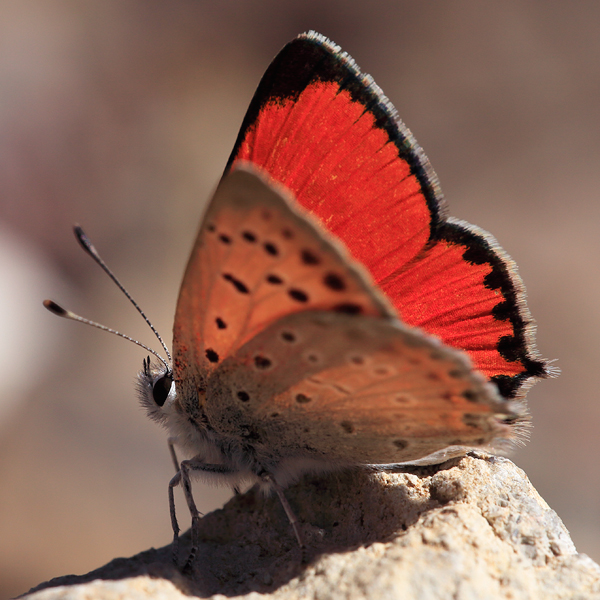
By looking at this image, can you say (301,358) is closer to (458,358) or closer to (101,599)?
(458,358)

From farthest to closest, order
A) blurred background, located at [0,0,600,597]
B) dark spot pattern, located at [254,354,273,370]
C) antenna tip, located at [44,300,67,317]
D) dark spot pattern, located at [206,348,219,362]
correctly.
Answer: blurred background, located at [0,0,600,597], antenna tip, located at [44,300,67,317], dark spot pattern, located at [206,348,219,362], dark spot pattern, located at [254,354,273,370]

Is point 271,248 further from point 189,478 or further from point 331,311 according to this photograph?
point 189,478

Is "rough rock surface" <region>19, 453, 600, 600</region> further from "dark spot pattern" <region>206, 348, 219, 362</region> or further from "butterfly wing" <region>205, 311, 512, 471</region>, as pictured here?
"dark spot pattern" <region>206, 348, 219, 362</region>

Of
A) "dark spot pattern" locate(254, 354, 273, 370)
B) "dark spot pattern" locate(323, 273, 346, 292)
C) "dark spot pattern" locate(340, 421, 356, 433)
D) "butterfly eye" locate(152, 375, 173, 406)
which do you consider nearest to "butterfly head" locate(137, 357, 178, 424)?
"butterfly eye" locate(152, 375, 173, 406)

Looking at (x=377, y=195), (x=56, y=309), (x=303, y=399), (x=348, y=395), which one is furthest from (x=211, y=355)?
(x=377, y=195)

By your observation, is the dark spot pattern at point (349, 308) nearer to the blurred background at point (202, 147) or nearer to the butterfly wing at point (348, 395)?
the butterfly wing at point (348, 395)

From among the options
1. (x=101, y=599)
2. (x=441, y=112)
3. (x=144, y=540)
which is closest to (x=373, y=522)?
(x=101, y=599)

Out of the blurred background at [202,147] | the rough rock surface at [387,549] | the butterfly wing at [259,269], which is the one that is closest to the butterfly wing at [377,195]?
the rough rock surface at [387,549]
